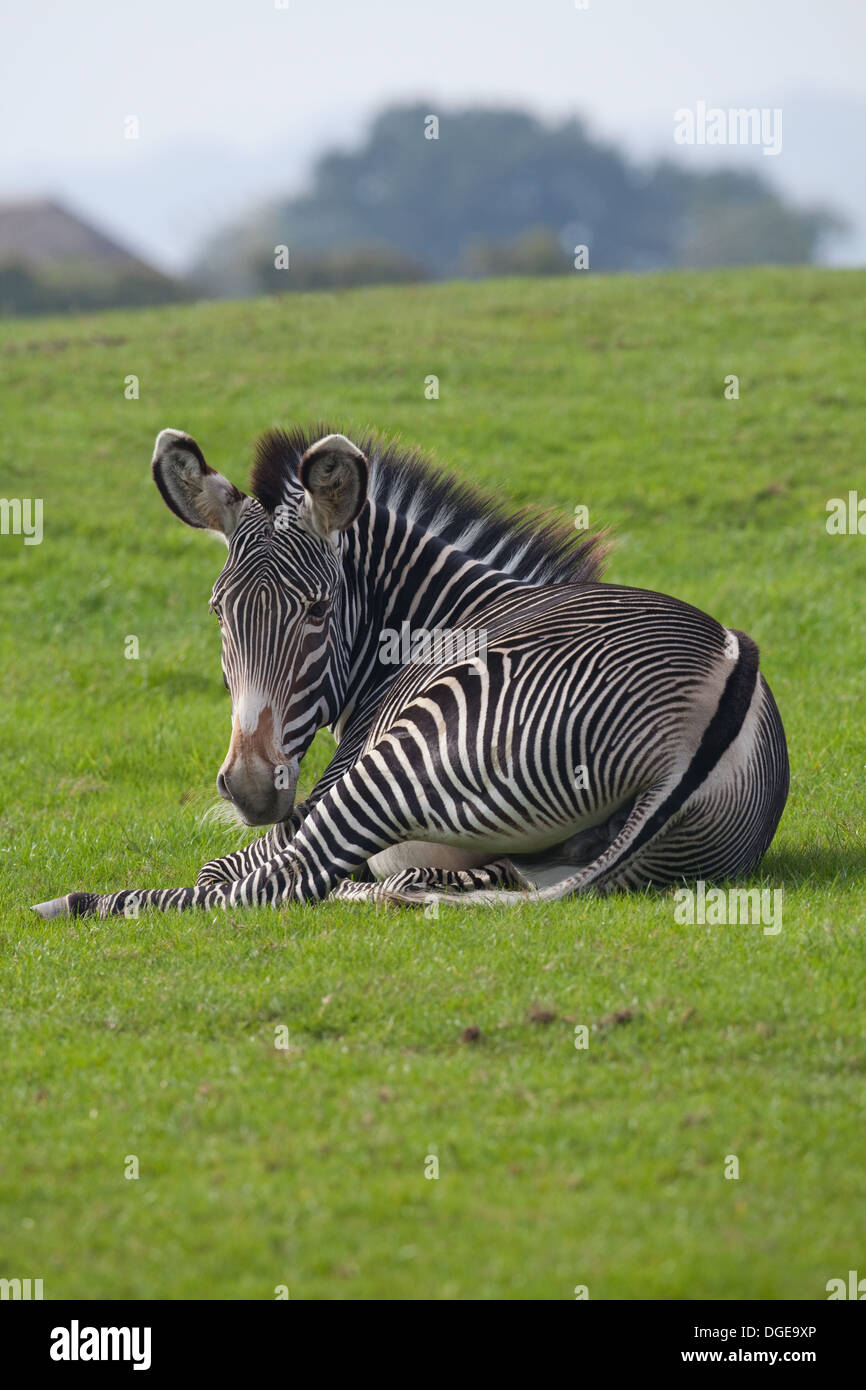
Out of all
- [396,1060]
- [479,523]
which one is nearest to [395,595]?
[479,523]

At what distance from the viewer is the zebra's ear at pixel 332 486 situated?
7566 millimetres

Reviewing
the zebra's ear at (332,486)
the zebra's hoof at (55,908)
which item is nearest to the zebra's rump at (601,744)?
the zebra's ear at (332,486)


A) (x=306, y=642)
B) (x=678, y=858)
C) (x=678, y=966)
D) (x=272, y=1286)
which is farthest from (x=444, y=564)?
(x=272, y=1286)

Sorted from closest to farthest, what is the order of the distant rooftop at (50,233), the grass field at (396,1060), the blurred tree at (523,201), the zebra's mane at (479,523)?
the grass field at (396,1060) < the zebra's mane at (479,523) < the distant rooftop at (50,233) < the blurred tree at (523,201)

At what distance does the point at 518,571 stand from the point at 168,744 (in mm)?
4383

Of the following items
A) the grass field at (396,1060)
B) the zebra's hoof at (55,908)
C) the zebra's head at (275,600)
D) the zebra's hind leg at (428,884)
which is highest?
the zebra's head at (275,600)

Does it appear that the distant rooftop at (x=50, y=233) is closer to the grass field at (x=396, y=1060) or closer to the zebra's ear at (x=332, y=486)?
the grass field at (x=396, y=1060)

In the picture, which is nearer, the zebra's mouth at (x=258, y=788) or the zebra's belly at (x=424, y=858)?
the zebra's mouth at (x=258, y=788)

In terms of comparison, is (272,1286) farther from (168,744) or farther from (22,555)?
(22,555)

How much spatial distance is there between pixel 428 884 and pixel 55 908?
6.89ft

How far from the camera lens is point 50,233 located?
237ft

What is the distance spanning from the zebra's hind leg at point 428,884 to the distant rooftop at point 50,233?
67648mm

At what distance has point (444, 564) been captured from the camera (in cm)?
859
